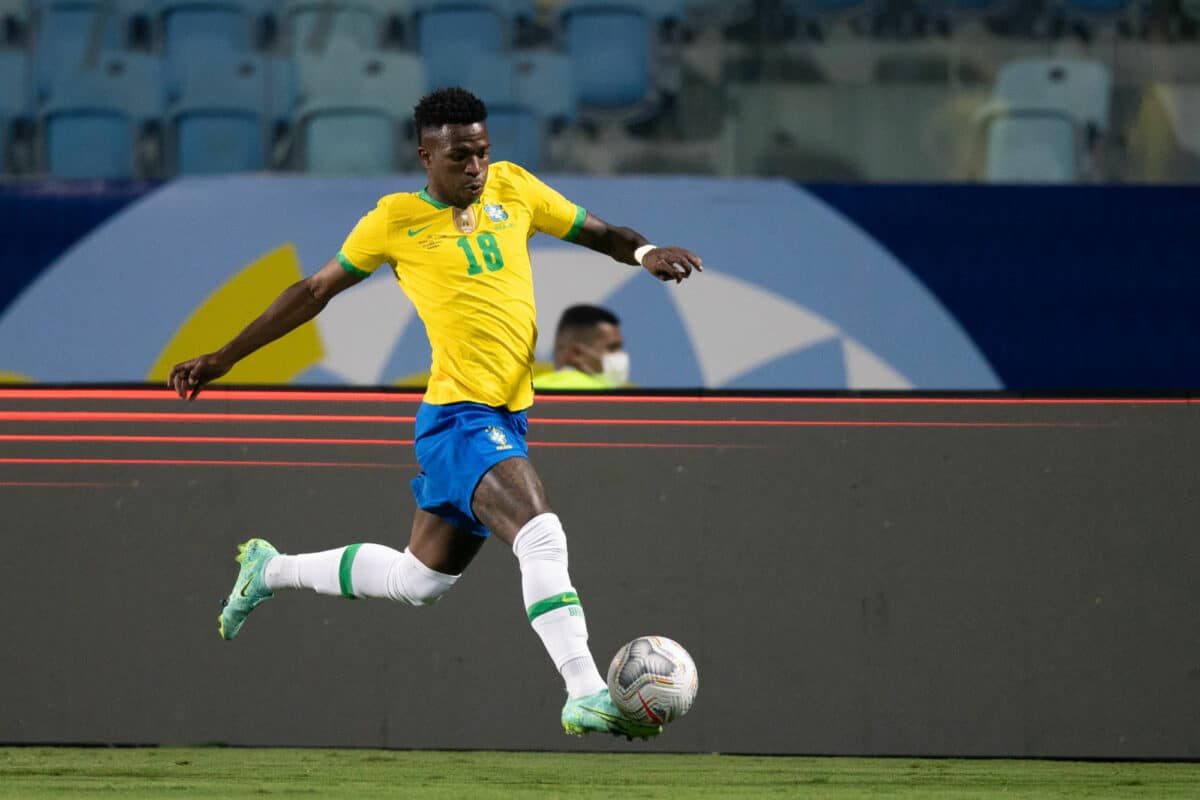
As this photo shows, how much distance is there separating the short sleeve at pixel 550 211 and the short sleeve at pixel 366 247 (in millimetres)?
446

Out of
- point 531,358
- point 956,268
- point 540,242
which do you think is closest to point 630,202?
point 540,242

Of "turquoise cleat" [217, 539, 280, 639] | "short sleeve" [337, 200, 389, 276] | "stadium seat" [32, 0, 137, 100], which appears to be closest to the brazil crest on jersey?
"short sleeve" [337, 200, 389, 276]

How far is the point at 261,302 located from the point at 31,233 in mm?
1176

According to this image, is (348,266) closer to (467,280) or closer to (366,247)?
(366,247)

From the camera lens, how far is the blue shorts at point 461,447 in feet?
17.6

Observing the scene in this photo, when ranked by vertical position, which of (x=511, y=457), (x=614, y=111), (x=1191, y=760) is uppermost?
(x=614, y=111)

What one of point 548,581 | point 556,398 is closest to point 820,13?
point 556,398

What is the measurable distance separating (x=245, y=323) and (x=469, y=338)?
3.75m

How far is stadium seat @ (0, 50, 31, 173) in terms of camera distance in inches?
373

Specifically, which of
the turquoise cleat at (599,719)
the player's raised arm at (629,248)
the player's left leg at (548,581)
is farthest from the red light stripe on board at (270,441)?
the turquoise cleat at (599,719)

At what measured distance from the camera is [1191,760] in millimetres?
6793

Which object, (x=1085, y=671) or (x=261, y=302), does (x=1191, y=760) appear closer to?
(x=1085, y=671)

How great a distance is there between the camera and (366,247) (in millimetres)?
5594

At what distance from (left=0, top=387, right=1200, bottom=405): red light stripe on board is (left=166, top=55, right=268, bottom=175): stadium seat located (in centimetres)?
263
